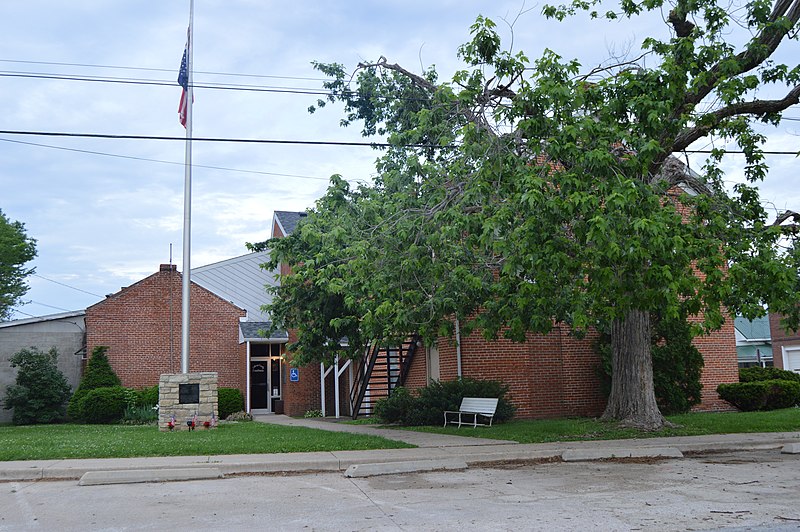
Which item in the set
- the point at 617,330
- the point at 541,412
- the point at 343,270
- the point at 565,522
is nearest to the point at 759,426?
the point at 617,330

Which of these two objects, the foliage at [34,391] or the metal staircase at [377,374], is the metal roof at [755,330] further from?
the foliage at [34,391]

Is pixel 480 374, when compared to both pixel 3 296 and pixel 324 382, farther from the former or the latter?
pixel 3 296

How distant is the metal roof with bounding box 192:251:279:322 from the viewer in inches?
1324

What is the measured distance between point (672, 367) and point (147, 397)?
16972 mm

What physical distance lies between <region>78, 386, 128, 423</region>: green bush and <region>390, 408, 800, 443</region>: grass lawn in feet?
37.6

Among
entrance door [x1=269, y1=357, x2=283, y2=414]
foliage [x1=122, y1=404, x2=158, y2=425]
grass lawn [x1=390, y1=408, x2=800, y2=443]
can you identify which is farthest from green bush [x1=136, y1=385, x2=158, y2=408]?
grass lawn [x1=390, y1=408, x2=800, y2=443]

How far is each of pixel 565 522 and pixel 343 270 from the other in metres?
9.19

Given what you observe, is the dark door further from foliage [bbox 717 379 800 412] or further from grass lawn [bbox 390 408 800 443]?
foliage [bbox 717 379 800 412]

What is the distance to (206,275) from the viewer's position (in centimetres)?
3419

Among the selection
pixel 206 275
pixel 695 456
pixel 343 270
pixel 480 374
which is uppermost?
pixel 206 275

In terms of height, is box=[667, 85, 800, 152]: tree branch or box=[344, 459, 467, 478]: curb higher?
box=[667, 85, 800, 152]: tree branch

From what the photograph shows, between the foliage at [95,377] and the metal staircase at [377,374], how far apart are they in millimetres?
8608

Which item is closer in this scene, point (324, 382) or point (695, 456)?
point (695, 456)

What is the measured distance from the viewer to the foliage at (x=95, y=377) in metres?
25.5
